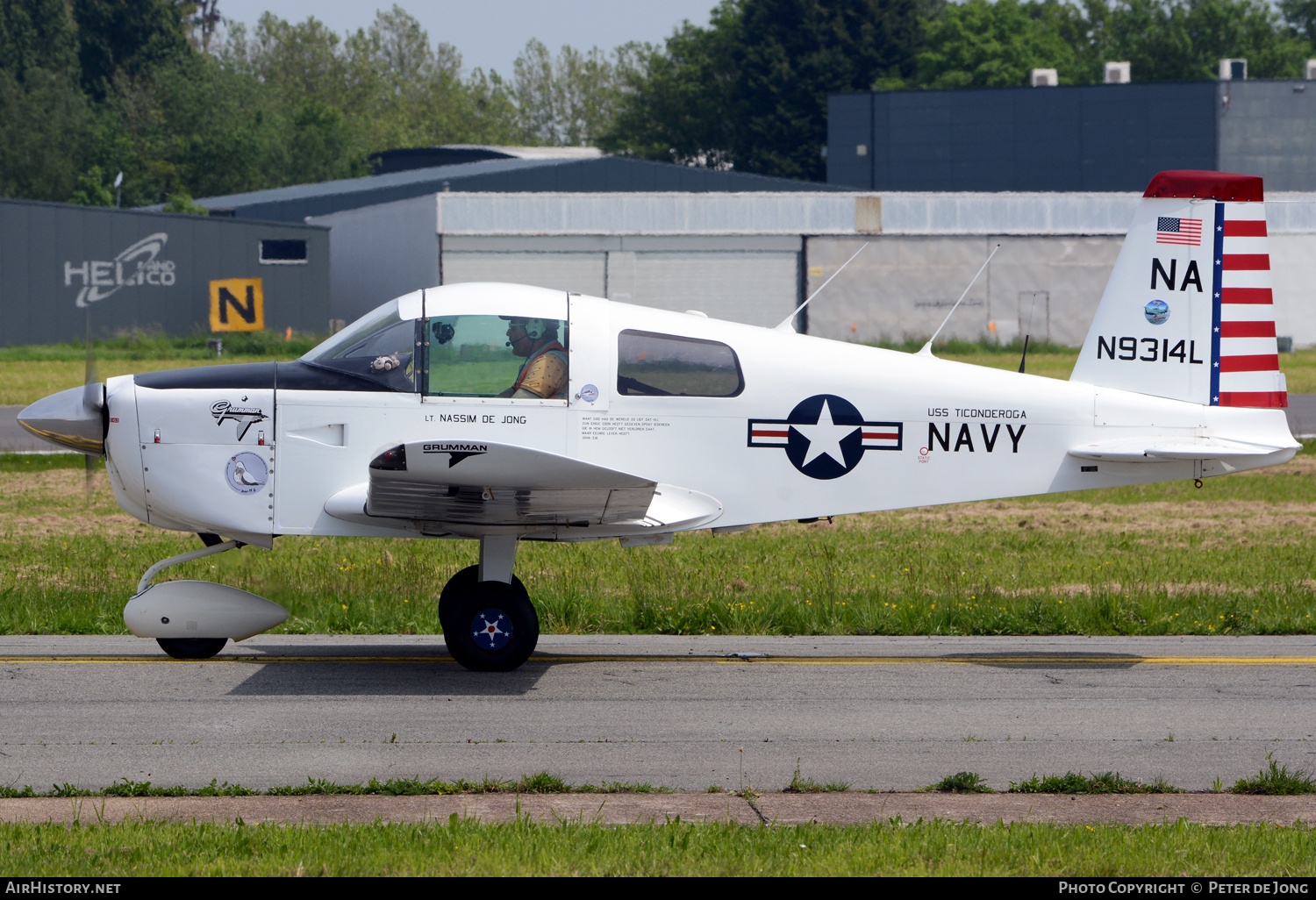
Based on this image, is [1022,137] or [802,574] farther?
[1022,137]

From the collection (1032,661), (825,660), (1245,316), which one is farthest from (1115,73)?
(825,660)

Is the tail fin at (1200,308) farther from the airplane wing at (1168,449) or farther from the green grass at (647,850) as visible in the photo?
the green grass at (647,850)

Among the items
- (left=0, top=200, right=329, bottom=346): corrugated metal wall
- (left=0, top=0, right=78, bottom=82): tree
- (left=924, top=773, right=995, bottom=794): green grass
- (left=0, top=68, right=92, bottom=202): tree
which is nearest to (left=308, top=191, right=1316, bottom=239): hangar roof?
(left=0, top=200, right=329, bottom=346): corrugated metal wall

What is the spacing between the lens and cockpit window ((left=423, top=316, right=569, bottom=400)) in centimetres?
894

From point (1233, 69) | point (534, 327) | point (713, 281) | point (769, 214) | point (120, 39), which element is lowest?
point (534, 327)

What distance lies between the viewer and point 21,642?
10062mm

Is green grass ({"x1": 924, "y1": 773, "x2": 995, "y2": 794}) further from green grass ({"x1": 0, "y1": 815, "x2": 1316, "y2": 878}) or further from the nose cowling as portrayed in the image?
the nose cowling

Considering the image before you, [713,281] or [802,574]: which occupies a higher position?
[713,281]

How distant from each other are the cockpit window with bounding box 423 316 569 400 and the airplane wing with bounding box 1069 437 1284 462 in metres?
3.59

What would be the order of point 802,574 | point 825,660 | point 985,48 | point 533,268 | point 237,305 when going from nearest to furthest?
point 825,660
point 802,574
point 533,268
point 237,305
point 985,48

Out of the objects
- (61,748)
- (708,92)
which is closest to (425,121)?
(708,92)

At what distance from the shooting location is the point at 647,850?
5637mm

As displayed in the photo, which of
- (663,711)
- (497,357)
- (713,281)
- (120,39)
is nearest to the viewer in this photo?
(663,711)

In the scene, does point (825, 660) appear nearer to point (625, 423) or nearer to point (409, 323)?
point (625, 423)
